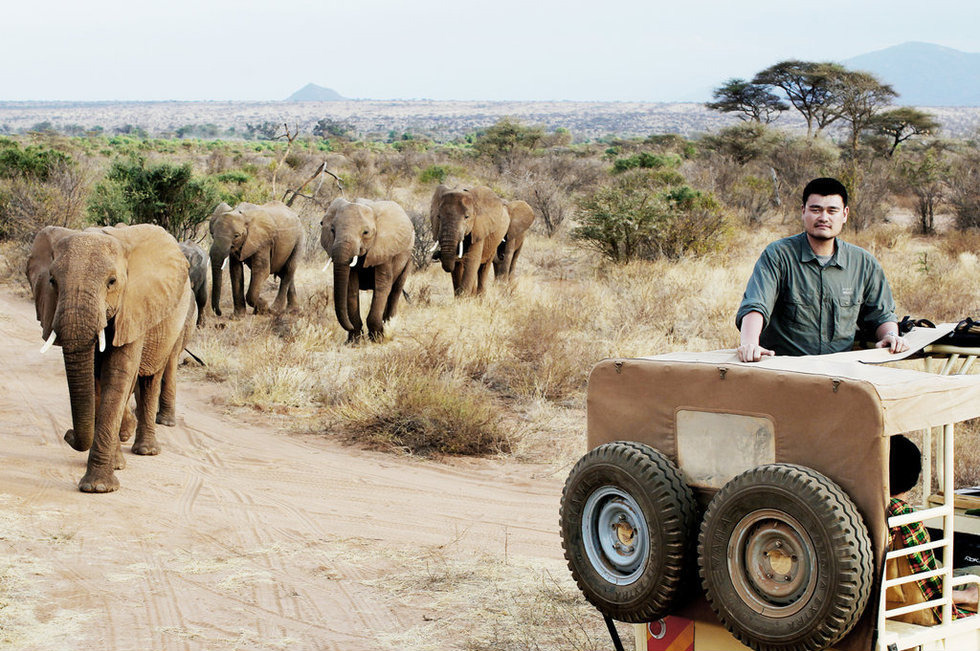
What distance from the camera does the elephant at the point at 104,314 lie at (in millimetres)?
6996

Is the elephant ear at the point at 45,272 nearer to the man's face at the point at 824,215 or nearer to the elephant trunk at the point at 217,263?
the man's face at the point at 824,215

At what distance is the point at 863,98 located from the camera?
34.6m

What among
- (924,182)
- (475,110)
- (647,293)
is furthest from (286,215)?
(475,110)

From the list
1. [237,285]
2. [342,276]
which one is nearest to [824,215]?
[342,276]

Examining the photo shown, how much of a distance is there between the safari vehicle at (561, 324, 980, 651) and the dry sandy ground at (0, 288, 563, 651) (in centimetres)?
211

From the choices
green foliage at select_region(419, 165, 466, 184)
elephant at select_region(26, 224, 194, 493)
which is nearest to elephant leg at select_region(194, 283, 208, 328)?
elephant at select_region(26, 224, 194, 493)

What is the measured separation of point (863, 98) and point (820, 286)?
108ft

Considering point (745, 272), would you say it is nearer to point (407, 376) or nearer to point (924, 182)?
point (407, 376)

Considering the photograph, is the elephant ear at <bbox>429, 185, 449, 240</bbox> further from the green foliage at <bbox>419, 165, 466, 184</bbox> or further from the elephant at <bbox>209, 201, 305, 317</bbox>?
the green foliage at <bbox>419, 165, 466, 184</bbox>

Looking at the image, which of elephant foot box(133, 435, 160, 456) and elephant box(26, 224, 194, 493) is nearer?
elephant box(26, 224, 194, 493)

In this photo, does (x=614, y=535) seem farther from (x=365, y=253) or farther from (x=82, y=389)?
(x=365, y=253)

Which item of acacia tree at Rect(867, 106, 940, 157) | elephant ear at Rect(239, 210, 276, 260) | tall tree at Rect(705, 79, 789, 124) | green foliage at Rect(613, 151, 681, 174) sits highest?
tall tree at Rect(705, 79, 789, 124)

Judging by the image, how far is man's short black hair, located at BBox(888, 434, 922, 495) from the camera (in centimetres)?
362

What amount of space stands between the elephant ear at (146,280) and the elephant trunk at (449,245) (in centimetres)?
782
